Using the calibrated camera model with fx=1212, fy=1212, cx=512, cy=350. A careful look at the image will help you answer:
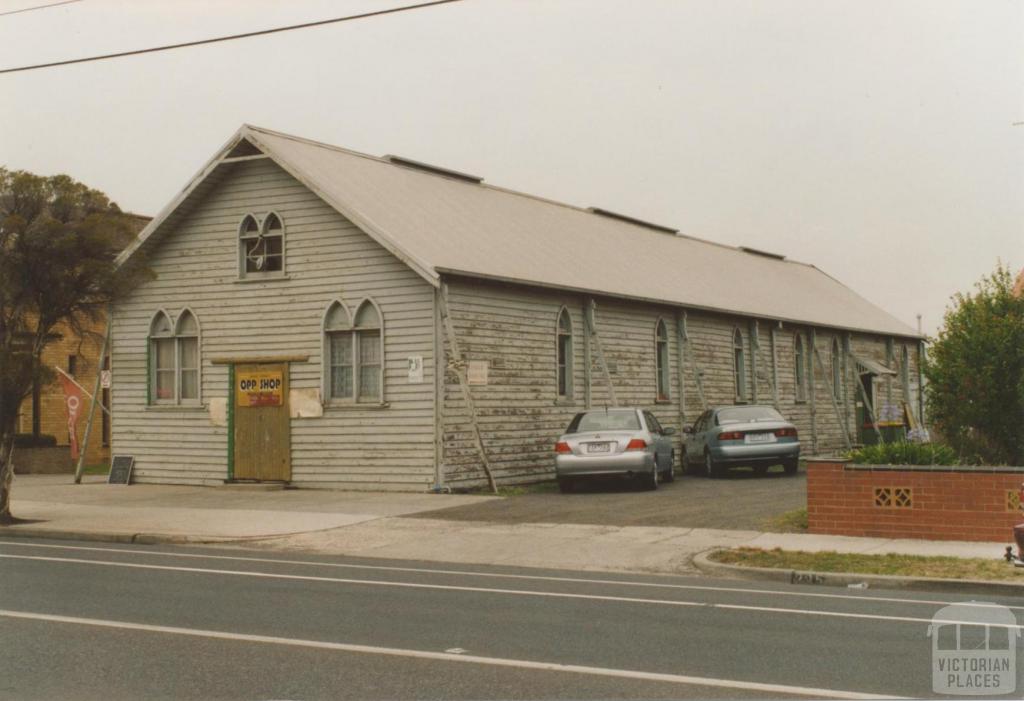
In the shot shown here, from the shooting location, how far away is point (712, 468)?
89.4 ft

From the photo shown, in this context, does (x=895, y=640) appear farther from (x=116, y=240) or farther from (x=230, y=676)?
(x=116, y=240)

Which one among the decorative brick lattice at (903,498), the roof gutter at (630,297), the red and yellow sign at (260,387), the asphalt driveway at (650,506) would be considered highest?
the roof gutter at (630,297)

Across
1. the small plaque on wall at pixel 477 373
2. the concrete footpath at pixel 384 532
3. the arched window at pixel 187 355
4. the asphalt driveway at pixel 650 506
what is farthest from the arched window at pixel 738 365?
the arched window at pixel 187 355

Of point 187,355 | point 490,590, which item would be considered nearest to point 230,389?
point 187,355

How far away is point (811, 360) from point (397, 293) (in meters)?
19.8

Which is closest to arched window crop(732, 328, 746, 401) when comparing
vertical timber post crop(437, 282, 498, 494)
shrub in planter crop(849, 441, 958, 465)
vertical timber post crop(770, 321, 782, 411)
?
vertical timber post crop(770, 321, 782, 411)

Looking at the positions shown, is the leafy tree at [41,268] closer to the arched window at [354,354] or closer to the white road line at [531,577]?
the white road line at [531,577]

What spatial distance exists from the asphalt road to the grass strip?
0.70 metres

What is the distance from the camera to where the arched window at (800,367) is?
3847 centimetres

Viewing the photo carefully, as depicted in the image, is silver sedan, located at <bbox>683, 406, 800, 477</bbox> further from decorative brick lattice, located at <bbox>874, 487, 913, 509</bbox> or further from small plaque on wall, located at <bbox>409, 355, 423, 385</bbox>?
decorative brick lattice, located at <bbox>874, 487, 913, 509</bbox>

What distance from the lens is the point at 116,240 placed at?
20266 mm

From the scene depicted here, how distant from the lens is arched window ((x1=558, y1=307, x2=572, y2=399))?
27.2 metres

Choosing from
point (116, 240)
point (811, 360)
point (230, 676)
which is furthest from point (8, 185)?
point (811, 360)

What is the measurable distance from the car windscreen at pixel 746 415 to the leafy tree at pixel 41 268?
1344 centimetres
